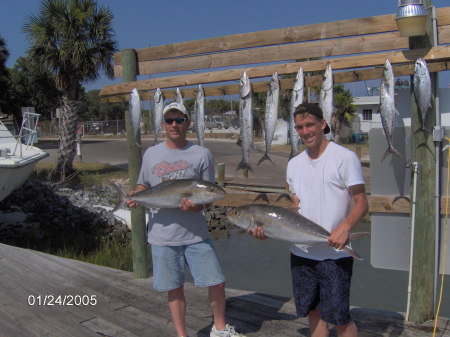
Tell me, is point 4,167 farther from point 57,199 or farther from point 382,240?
point 382,240

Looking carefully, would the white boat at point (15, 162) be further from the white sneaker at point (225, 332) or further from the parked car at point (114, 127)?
the parked car at point (114, 127)

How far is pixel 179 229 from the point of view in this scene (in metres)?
3.45

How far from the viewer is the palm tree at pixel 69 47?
18141 millimetres

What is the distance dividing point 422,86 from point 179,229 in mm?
2034

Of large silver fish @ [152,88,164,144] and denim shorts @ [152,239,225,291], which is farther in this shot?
large silver fish @ [152,88,164,144]

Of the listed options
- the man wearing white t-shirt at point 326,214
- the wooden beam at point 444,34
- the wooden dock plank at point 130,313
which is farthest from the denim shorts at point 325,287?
the wooden beam at point 444,34

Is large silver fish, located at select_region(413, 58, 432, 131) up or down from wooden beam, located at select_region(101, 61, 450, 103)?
down

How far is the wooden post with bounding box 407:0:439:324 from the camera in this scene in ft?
12.4

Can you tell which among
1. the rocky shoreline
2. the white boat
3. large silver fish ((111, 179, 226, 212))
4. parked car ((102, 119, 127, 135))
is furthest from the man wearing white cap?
parked car ((102, 119, 127, 135))

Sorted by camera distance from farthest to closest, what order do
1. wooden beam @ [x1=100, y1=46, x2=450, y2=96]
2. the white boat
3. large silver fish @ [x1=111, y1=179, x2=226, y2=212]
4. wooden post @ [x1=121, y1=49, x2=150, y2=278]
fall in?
the white boat
wooden post @ [x1=121, y1=49, x2=150, y2=278]
wooden beam @ [x1=100, y1=46, x2=450, y2=96]
large silver fish @ [x1=111, y1=179, x2=226, y2=212]

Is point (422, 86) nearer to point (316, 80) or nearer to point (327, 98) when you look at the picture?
point (327, 98)

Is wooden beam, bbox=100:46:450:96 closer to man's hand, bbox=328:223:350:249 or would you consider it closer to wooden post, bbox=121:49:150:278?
wooden post, bbox=121:49:150:278

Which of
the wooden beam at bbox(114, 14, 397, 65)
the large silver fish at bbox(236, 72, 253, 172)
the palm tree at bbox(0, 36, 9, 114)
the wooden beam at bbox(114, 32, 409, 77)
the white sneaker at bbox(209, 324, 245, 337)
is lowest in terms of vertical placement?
the white sneaker at bbox(209, 324, 245, 337)
